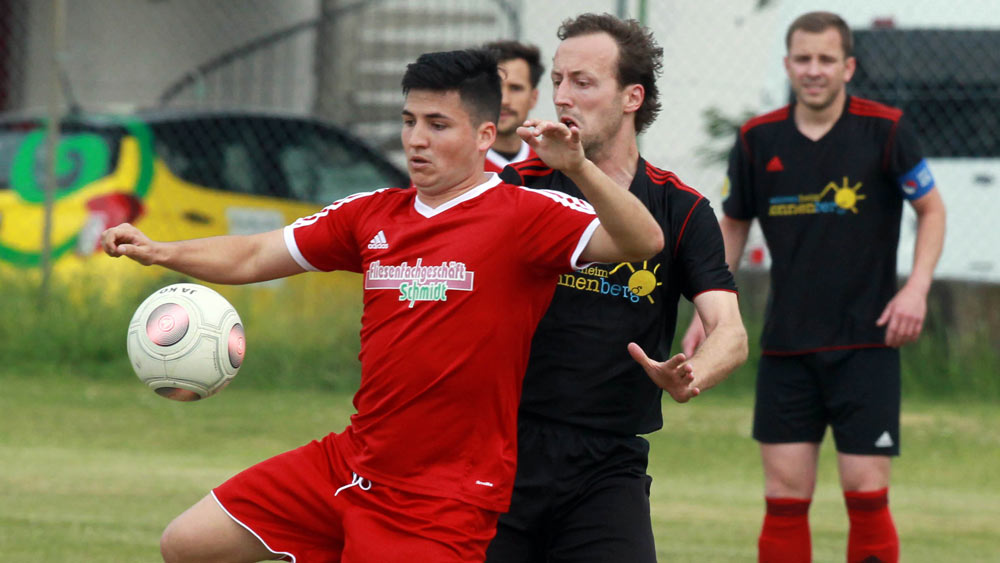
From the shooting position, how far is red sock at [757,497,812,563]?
542 centimetres

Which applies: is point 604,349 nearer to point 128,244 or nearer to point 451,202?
point 451,202

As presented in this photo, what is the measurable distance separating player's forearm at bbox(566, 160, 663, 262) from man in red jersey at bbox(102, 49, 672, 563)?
0.24 feet

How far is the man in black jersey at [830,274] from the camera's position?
5477 mm

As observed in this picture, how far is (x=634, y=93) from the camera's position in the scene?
4.25 meters

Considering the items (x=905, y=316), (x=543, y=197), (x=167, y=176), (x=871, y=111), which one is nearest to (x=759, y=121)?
(x=871, y=111)

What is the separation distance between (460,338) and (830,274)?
245 centimetres

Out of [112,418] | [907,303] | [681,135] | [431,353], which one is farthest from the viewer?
[681,135]

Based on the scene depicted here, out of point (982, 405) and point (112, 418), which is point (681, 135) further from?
point (112, 418)

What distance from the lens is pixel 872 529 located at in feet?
17.7

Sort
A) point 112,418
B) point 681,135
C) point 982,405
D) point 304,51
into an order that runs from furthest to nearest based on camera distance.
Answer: point 304,51
point 681,135
point 982,405
point 112,418

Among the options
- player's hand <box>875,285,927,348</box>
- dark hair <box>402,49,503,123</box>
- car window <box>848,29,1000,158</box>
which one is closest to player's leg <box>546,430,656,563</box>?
dark hair <box>402,49,503,123</box>

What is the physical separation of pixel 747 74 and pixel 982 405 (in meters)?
3.21

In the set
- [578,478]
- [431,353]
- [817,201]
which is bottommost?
[578,478]

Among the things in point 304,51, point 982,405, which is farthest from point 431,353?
point 304,51
